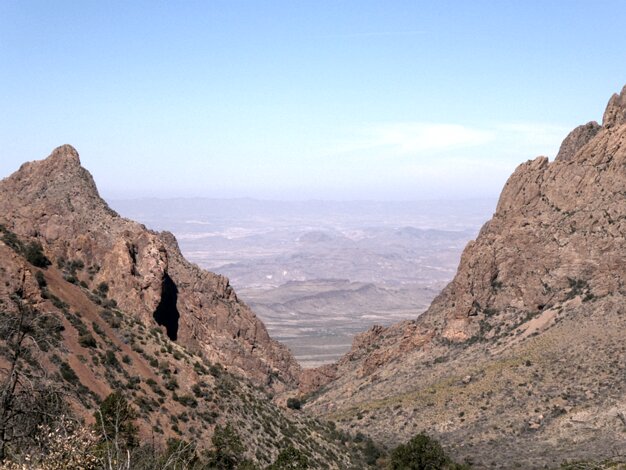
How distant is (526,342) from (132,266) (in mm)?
41291

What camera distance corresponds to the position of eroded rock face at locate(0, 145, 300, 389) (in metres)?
76.1

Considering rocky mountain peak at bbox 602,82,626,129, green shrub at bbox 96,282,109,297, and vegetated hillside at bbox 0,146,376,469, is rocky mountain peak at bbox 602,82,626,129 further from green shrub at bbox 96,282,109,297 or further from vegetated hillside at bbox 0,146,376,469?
green shrub at bbox 96,282,109,297

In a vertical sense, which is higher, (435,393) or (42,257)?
(42,257)

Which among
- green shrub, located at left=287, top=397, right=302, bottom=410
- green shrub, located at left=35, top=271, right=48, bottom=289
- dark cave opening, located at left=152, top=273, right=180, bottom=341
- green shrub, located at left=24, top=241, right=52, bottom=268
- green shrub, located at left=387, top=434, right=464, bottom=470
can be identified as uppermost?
green shrub, located at left=24, top=241, right=52, bottom=268

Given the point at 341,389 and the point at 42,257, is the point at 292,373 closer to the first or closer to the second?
the point at 341,389

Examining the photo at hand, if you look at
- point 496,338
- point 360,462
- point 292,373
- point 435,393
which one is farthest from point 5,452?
point 292,373

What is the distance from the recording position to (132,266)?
76.5 meters

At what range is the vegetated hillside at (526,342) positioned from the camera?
196ft

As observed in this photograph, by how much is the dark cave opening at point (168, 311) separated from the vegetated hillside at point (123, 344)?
0.64ft

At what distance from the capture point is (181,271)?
9419 cm

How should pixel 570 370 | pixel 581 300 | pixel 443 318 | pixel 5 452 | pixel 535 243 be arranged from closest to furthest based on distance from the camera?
pixel 5 452 < pixel 570 370 < pixel 581 300 < pixel 535 243 < pixel 443 318

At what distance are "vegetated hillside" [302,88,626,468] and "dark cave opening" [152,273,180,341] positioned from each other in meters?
18.5

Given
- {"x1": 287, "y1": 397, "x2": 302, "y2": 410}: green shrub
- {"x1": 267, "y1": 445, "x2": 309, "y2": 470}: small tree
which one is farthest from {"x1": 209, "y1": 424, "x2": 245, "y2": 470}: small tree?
{"x1": 287, "y1": 397, "x2": 302, "y2": 410}: green shrub

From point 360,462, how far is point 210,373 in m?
13.1
